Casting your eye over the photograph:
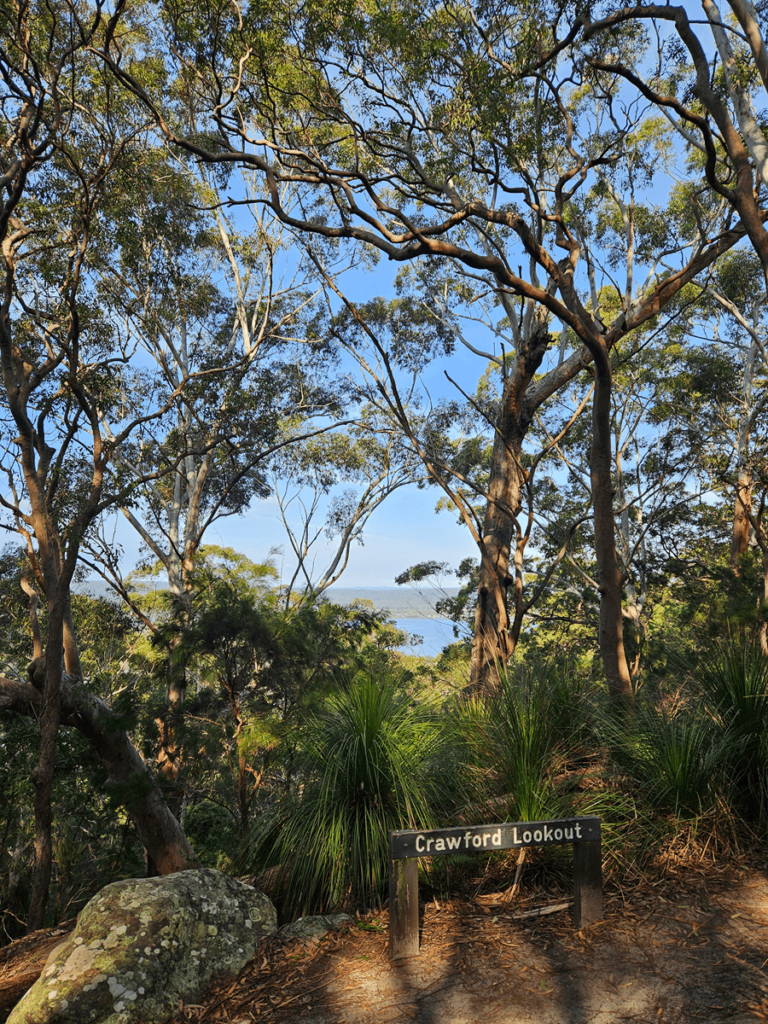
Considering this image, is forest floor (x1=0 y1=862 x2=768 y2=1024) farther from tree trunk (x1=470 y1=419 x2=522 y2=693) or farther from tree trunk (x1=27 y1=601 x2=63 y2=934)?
tree trunk (x1=470 y1=419 x2=522 y2=693)

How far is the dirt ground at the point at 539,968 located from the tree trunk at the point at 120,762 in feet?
13.6

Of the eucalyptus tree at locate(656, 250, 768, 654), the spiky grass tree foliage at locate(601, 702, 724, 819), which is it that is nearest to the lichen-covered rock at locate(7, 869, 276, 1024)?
the spiky grass tree foliage at locate(601, 702, 724, 819)

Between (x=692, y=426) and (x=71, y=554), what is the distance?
15.4 meters

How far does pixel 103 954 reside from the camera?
302 centimetres

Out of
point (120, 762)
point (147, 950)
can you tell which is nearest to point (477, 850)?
point (147, 950)

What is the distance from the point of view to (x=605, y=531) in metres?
6.36

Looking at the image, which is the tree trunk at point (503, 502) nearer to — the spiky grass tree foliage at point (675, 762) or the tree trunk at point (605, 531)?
the tree trunk at point (605, 531)

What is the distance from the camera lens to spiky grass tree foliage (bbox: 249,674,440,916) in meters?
3.71

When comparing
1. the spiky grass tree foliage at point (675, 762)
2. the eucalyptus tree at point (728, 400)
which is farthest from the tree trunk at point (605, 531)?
the eucalyptus tree at point (728, 400)

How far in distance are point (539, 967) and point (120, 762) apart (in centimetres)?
563

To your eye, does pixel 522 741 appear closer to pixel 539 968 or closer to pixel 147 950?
pixel 539 968

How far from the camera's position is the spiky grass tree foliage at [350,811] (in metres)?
3.71

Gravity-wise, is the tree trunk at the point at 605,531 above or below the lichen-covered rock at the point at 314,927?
above

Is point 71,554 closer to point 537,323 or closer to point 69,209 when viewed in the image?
point 69,209
